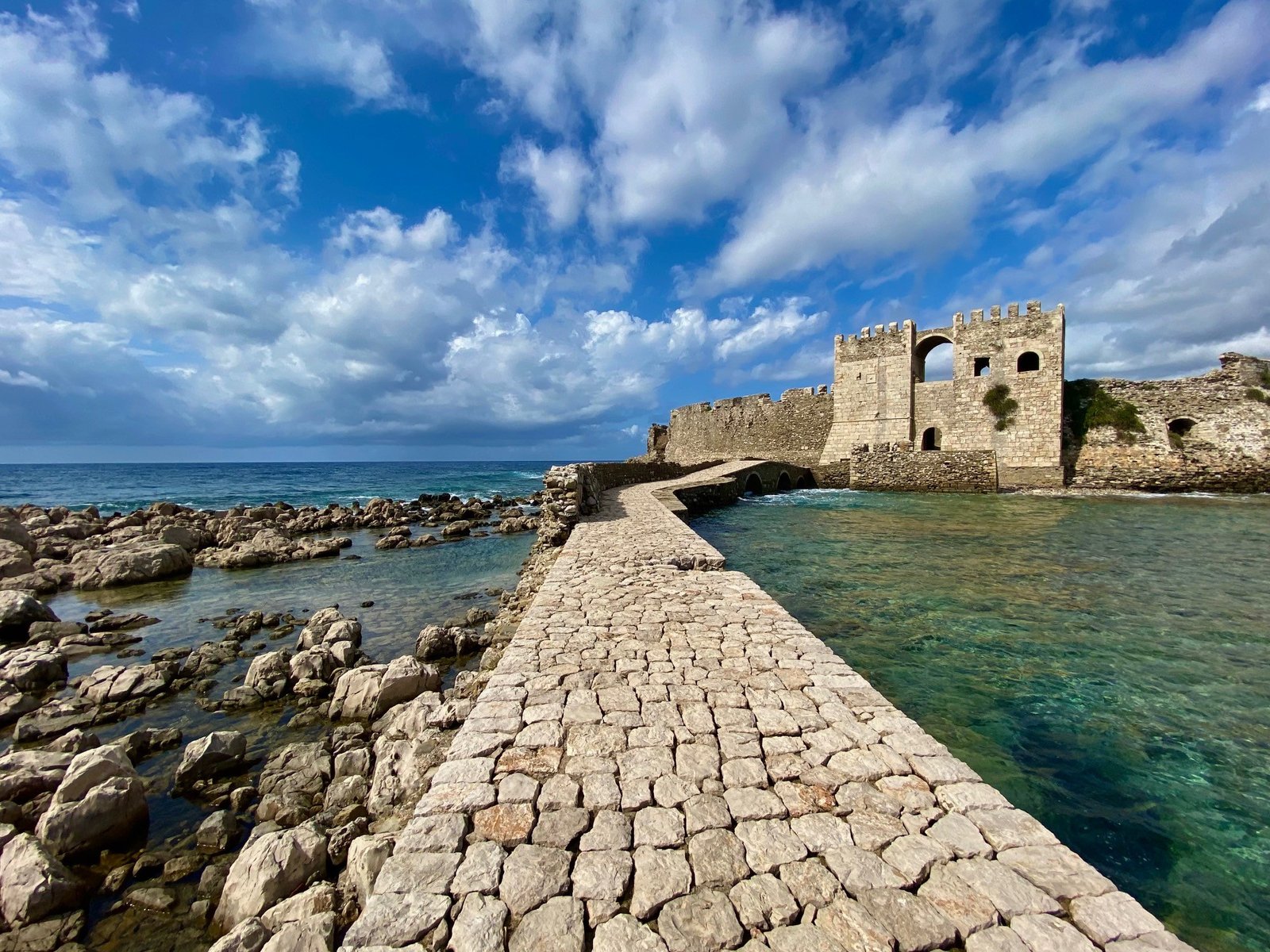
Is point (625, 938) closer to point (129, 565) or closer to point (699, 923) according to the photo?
point (699, 923)

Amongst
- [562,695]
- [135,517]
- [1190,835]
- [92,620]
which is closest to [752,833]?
[562,695]

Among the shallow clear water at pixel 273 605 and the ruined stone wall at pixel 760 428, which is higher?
the ruined stone wall at pixel 760 428

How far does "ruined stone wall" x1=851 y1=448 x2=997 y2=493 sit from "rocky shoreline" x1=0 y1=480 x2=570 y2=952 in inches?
873

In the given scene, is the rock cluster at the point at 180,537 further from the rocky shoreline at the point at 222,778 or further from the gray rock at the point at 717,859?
the gray rock at the point at 717,859

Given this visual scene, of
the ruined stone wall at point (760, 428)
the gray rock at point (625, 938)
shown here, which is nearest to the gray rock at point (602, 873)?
the gray rock at point (625, 938)

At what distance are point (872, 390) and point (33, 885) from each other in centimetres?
3047

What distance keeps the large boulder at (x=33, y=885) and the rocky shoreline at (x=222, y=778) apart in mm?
10

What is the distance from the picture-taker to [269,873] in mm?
3242

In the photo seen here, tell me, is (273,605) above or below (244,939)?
below

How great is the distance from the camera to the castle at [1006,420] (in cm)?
2230

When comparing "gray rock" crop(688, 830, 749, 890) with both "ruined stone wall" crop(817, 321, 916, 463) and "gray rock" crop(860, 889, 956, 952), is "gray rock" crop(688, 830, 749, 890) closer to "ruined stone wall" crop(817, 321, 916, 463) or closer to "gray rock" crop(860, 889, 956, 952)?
"gray rock" crop(860, 889, 956, 952)

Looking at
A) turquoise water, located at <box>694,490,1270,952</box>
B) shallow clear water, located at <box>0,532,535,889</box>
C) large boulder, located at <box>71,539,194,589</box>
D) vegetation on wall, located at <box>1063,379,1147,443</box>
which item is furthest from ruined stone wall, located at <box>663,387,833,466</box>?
large boulder, located at <box>71,539,194,589</box>

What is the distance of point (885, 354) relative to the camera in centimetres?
2756

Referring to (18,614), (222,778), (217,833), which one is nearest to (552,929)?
(217,833)
